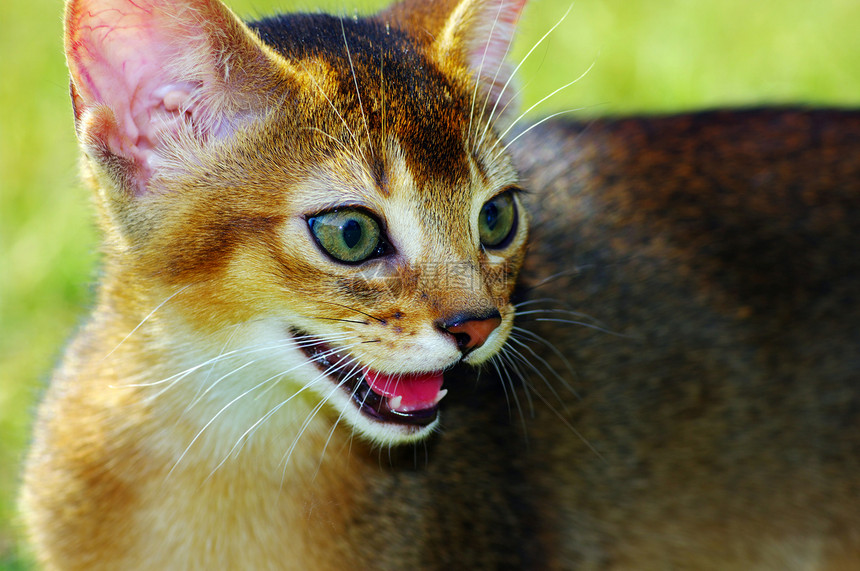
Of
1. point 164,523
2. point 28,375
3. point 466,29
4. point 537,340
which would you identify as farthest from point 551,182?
point 28,375

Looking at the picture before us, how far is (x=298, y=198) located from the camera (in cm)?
272

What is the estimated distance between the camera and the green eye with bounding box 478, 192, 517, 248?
118 inches

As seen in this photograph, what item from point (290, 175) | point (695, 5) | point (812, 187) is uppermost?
point (695, 5)

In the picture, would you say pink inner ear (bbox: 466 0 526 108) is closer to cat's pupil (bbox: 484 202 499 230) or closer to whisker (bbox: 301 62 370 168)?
cat's pupil (bbox: 484 202 499 230)

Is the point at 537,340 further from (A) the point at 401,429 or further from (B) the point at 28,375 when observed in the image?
(B) the point at 28,375

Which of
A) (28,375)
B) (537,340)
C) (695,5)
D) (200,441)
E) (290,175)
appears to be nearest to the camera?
(290,175)

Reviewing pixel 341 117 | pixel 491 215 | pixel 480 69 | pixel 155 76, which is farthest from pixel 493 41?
pixel 155 76

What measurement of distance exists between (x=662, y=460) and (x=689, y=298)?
63 cm

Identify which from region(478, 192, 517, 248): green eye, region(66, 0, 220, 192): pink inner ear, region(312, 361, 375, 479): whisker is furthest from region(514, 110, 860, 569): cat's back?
region(66, 0, 220, 192): pink inner ear

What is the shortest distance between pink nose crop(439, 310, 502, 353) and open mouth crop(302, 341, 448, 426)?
8.0 inches

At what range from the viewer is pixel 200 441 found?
3.07 meters

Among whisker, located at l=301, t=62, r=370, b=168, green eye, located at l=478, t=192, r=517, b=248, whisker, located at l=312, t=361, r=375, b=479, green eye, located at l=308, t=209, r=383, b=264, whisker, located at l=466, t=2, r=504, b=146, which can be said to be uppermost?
whisker, located at l=466, t=2, r=504, b=146

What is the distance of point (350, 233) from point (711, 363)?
1.85m

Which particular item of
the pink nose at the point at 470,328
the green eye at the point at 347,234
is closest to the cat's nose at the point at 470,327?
the pink nose at the point at 470,328
